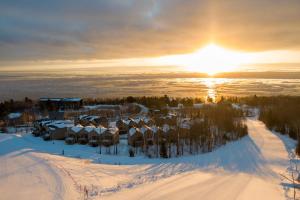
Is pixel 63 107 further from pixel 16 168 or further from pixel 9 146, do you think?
pixel 16 168

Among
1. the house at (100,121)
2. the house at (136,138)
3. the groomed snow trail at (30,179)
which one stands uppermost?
the groomed snow trail at (30,179)

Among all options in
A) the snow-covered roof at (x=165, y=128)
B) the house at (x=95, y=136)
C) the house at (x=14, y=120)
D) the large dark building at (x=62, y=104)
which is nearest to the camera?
the house at (x=95, y=136)

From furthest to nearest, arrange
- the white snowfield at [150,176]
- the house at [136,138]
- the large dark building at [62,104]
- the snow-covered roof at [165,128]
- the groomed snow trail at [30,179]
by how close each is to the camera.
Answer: the large dark building at [62,104], the snow-covered roof at [165,128], the house at [136,138], the white snowfield at [150,176], the groomed snow trail at [30,179]

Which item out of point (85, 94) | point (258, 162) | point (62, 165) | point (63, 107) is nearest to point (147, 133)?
point (258, 162)

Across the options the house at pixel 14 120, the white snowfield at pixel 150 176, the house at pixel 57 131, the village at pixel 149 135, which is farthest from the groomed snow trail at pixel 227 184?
the house at pixel 14 120

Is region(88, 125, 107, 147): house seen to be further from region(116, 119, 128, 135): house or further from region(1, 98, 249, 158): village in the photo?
region(116, 119, 128, 135): house

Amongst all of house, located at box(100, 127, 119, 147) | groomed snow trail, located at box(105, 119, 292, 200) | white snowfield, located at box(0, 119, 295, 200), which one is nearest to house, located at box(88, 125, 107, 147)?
house, located at box(100, 127, 119, 147)

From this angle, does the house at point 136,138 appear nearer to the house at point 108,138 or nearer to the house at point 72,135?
the house at point 108,138

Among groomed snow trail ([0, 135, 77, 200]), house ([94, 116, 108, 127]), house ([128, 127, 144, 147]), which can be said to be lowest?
house ([128, 127, 144, 147])
